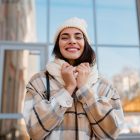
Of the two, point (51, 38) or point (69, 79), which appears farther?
point (51, 38)

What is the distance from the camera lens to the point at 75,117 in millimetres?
1288

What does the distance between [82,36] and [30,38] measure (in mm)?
3652

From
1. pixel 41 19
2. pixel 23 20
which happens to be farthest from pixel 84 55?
pixel 23 20

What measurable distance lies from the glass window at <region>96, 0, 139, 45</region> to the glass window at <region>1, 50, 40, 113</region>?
1235mm

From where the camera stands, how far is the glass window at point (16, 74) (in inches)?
187

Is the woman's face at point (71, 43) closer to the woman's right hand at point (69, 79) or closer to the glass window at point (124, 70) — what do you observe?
the woman's right hand at point (69, 79)

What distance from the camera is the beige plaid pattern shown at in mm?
1242

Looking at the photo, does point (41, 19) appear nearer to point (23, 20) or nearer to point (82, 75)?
point (23, 20)

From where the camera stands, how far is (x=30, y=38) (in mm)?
4977

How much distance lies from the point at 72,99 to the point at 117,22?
4.13m

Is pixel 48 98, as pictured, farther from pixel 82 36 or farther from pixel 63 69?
pixel 82 36

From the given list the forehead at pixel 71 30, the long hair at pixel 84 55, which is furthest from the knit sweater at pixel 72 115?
the forehead at pixel 71 30

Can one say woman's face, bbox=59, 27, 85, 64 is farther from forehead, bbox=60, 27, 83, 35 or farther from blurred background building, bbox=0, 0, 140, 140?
blurred background building, bbox=0, 0, 140, 140

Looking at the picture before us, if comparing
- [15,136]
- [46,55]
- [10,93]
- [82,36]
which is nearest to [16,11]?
[46,55]
